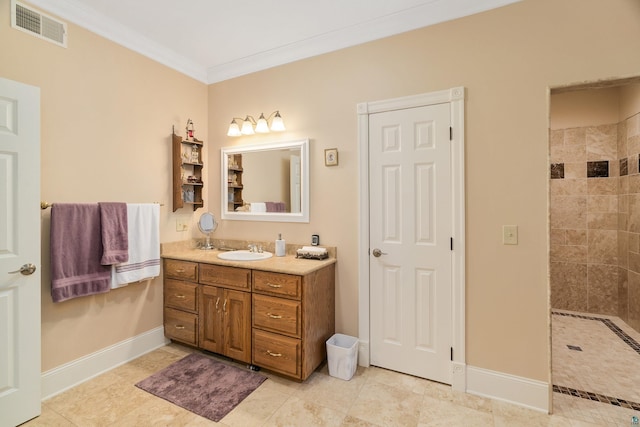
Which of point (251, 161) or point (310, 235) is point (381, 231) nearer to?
point (310, 235)

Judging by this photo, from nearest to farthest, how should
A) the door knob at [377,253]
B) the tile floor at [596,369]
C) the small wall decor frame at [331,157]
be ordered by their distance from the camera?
the tile floor at [596,369] < the door knob at [377,253] < the small wall decor frame at [331,157]

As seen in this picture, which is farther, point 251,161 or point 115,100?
point 251,161

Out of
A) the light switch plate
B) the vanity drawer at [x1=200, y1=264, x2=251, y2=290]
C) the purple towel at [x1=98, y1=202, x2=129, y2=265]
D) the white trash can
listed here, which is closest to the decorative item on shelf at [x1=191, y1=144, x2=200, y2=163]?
the purple towel at [x1=98, y1=202, x2=129, y2=265]

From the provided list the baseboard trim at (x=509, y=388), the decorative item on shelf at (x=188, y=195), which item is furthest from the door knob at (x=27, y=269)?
the baseboard trim at (x=509, y=388)

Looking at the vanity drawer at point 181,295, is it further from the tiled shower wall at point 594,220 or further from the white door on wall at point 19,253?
the tiled shower wall at point 594,220

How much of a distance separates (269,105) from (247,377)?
2345 mm

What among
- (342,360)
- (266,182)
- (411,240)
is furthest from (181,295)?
(411,240)

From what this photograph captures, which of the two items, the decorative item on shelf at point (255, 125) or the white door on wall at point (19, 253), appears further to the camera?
the decorative item on shelf at point (255, 125)

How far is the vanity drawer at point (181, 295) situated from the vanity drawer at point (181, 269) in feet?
0.17

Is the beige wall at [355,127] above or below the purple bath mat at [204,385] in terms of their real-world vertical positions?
above

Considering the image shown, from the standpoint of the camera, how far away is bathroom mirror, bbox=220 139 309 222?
2729 mm

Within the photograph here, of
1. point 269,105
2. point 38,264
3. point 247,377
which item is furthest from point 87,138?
point 247,377

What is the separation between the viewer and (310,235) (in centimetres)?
271

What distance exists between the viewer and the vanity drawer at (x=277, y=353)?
7.07 feet
